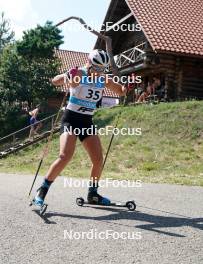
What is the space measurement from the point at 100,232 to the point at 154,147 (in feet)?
36.0

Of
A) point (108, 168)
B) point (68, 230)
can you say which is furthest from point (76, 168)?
point (68, 230)

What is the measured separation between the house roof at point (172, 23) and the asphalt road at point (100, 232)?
1541cm

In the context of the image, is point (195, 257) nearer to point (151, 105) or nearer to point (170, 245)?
point (170, 245)

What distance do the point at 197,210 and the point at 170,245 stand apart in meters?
1.88

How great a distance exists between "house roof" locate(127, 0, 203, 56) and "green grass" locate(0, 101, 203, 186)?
3799 mm

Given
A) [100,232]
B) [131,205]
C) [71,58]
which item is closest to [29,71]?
[71,58]

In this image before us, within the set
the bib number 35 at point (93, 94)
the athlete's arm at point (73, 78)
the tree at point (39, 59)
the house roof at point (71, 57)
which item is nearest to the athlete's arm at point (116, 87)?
the bib number 35 at point (93, 94)

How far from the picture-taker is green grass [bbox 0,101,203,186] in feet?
45.9

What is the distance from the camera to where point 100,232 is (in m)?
5.02

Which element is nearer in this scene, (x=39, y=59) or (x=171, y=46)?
(x=171, y=46)

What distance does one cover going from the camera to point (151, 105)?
1939 cm

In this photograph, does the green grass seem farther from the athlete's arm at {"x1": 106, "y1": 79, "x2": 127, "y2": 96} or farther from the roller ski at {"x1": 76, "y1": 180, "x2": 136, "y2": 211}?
the athlete's arm at {"x1": 106, "y1": 79, "x2": 127, "y2": 96}

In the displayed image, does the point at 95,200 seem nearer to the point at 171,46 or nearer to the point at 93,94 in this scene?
the point at 93,94

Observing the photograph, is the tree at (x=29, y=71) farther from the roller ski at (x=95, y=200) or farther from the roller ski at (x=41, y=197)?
the roller ski at (x=41, y=197)
